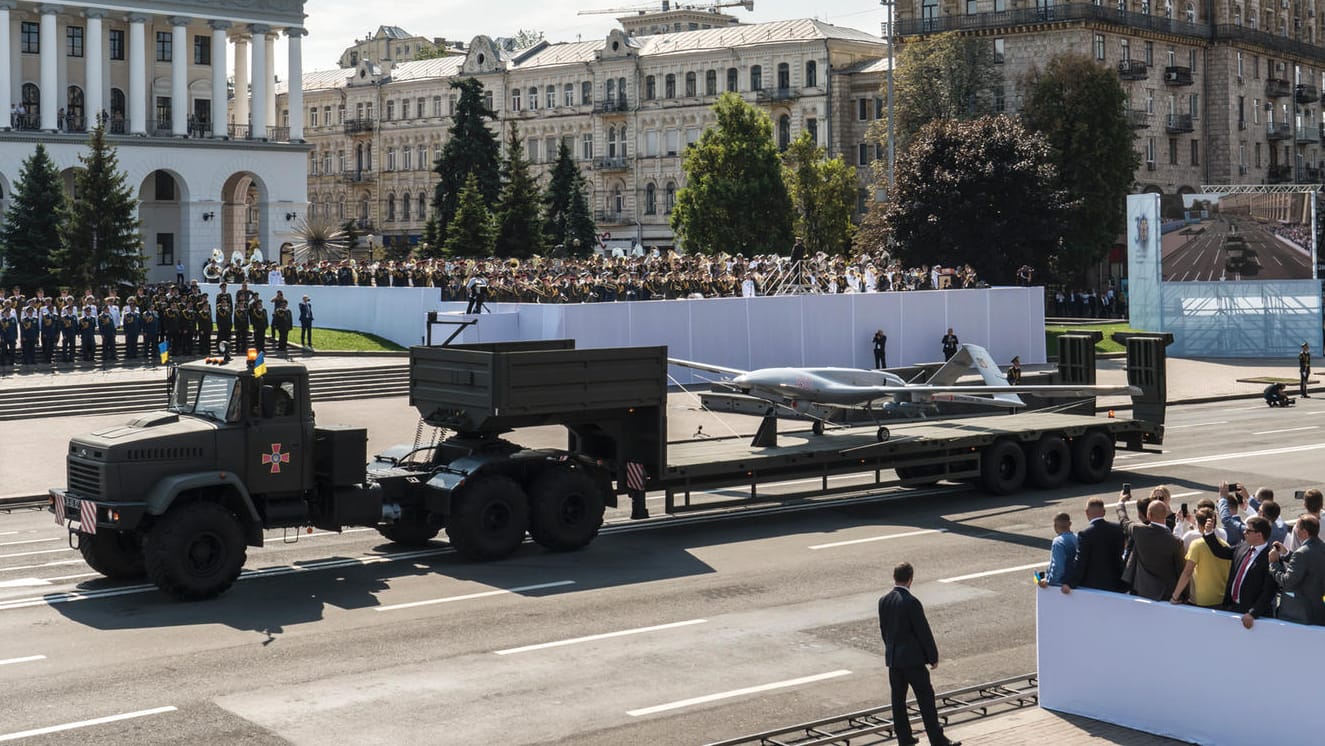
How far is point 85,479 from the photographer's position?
63.2 ft

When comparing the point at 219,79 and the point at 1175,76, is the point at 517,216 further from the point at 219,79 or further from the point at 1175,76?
the point at 1175,76

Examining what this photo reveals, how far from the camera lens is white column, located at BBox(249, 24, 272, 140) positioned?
297 feet

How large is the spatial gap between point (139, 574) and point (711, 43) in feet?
313

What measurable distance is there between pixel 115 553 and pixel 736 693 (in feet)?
30.2

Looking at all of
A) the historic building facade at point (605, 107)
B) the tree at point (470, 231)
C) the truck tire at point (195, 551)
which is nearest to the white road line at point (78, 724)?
the truck tire at point (195, 551)

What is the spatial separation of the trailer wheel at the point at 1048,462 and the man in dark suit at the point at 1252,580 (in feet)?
48.7

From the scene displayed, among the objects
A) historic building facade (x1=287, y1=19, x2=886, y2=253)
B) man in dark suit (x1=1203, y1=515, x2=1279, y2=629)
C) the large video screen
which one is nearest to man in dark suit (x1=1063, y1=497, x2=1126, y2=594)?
man in dark suit (x1=1203, y1=515, x2=1279, y2=629)

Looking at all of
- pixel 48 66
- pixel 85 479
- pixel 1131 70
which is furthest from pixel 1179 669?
pixel 1131 70

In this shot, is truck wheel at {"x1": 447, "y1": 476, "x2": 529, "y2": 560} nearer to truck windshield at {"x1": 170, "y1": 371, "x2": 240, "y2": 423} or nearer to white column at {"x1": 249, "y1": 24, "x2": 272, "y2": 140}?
truck windshield at {"x1": 170, "y1": 371, "x2": 240, "y2": 423}

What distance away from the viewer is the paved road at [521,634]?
14562 millimetres

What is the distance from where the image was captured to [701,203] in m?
85.2

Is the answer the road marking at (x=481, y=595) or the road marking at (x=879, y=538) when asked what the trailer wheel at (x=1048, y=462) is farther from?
the road marking at (x=481, y=595)

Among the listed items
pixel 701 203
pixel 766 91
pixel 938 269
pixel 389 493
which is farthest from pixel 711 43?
pixel 389 493

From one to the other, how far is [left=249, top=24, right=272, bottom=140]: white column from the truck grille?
74.1 meters
